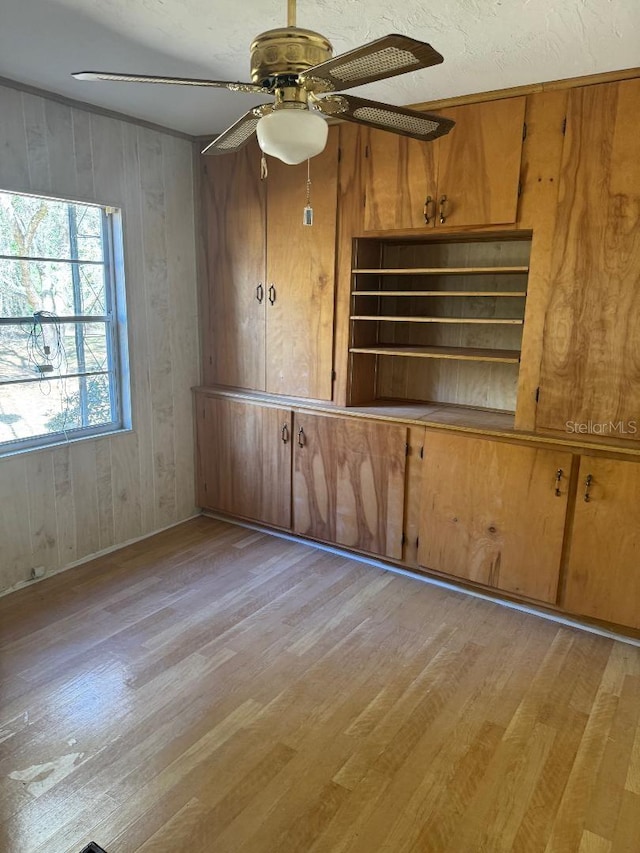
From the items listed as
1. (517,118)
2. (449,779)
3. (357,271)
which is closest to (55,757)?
(449,779)

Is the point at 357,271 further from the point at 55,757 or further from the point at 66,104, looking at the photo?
the point at 55,757

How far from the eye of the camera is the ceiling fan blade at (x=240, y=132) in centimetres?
149

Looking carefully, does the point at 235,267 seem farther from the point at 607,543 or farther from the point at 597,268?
the point at 607,543

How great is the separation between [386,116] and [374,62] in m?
0.34

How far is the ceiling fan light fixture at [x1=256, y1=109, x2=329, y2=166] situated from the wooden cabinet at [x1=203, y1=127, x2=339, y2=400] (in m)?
1.74

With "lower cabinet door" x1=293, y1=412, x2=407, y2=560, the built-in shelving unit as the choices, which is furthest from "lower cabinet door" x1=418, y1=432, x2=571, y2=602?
the built-in shelving unit

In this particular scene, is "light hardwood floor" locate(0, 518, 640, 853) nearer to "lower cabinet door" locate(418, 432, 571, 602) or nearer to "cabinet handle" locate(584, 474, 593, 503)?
"lower cabinet door" locate(418, 432, 571, 602)

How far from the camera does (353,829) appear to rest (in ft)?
5.39

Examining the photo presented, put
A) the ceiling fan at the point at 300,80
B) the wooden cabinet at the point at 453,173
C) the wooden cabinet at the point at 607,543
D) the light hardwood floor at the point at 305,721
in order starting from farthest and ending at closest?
the wooden cabinet at the point at 453,173 < the wooden cabinet at the point at 607,543 < the light hardwood floor at the point at 305,721 < the ceiling fan at the point at 300,80

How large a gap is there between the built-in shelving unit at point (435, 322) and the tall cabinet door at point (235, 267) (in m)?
0.64

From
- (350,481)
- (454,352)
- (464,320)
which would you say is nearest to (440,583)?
(350,481)

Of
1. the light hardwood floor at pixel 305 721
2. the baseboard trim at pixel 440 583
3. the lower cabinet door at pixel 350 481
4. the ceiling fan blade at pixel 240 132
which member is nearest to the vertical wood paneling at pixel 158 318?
the baseboard trim at pixel 440 583

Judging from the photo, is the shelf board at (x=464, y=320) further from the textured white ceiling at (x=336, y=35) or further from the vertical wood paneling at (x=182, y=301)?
the vertical wood paneling at (x=182, y=301)

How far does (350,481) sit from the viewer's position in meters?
3.23
